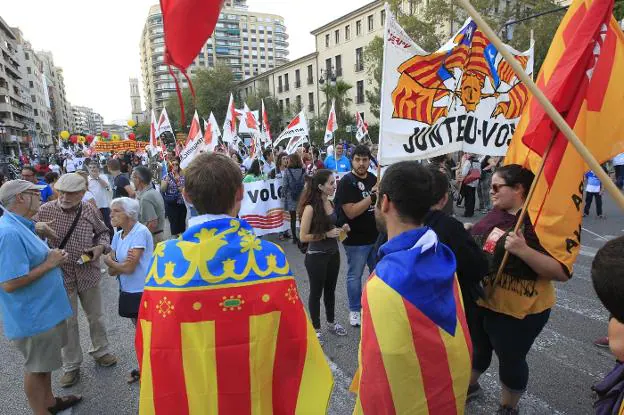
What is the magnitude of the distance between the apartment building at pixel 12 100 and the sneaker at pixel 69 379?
228 ft

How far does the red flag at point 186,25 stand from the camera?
1.91 metres

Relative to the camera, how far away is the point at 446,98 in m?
3.83

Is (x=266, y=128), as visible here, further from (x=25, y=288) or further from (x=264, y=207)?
(x=25, y=288)

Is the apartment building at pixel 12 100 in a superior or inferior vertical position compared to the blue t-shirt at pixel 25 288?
superior

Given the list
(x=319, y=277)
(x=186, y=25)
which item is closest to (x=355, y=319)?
(x=319, y=277)

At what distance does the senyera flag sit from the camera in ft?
6.83

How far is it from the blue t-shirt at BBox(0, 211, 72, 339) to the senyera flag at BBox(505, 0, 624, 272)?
3.26m

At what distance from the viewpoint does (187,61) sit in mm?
2008

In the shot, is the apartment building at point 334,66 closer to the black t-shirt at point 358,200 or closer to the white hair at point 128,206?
the black t-shirt at point 358,200

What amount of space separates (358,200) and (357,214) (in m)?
0.16

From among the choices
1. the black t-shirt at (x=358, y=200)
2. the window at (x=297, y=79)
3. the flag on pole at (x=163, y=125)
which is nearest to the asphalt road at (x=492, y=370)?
the black t-shirt at (x=358, y=200)

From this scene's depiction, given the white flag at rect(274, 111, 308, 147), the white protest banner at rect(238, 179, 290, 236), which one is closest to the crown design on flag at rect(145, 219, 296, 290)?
the white protest banner at rect(238, 179, 290, 236)

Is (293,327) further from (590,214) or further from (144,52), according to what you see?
(144,52)

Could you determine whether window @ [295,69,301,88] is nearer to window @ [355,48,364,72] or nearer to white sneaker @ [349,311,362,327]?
window @ [355,48,364,72]
